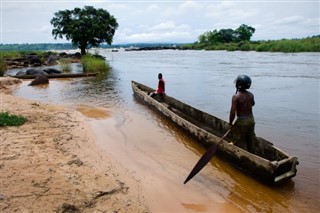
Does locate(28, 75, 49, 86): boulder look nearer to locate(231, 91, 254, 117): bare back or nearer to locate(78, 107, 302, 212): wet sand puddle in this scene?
locate(78, 107, 302, 212): wet sand puddle

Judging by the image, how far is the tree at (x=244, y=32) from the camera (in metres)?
86.2

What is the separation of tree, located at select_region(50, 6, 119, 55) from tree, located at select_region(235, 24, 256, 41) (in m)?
48.1

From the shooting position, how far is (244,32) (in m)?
86.6

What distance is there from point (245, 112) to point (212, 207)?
2001 millimetres

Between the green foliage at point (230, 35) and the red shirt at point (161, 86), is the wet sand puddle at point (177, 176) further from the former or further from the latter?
the green foliage at point (230, 35)

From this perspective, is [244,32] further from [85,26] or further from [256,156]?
[256,156]

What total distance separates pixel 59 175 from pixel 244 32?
8756cm

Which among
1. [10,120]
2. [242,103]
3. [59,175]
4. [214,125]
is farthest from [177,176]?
[10,120]

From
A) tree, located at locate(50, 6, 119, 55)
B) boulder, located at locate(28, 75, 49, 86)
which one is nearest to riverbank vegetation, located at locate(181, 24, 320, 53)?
tree, located at locate(50, 6, 119, 55)

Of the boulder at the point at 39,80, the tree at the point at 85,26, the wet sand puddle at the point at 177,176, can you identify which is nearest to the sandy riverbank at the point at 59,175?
the wet sand puddle at the point at 177,176

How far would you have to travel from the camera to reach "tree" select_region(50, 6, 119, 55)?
45094 millimetres

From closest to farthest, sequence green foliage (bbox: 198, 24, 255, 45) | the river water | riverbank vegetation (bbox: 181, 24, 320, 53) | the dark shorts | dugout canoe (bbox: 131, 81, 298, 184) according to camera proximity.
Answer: the river water → dugout canoe (bbox: 131, 81, 298, 184) → the dark shorts → riverbank vegetation (bbox: 181, 24, 320, 53) → green foliage (bbox: 198, 24, 255, 45)

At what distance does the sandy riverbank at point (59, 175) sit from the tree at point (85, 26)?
126 ft

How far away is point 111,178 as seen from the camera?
5.95 m
